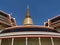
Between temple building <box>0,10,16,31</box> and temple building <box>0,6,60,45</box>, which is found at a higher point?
temple building <box>0,10,16,31</box>

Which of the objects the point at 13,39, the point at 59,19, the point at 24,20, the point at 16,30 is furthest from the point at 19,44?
the point at 59,19

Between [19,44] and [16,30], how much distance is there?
11.0 ft

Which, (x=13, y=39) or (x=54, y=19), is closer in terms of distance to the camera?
(x=13, y=39)

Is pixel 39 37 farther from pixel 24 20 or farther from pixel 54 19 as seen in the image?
pixel 54 19

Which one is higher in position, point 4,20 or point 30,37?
point 4,20

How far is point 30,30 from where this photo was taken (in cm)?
2675

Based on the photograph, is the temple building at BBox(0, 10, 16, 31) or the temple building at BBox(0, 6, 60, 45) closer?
the temple building at BBox(0, 6, 60, 45)

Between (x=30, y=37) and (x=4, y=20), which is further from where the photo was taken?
(x=4, y=20)

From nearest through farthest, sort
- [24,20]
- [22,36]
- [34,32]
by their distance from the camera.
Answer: [22,36] → [34,32] → [24,20]

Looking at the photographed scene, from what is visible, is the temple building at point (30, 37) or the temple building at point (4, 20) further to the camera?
the temple building at point (4, 20)

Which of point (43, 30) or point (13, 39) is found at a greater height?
point (43, 30)

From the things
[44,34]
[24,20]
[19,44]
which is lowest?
[19,44]

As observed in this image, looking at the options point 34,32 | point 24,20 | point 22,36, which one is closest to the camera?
point 22,36

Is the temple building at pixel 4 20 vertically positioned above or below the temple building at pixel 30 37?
above
